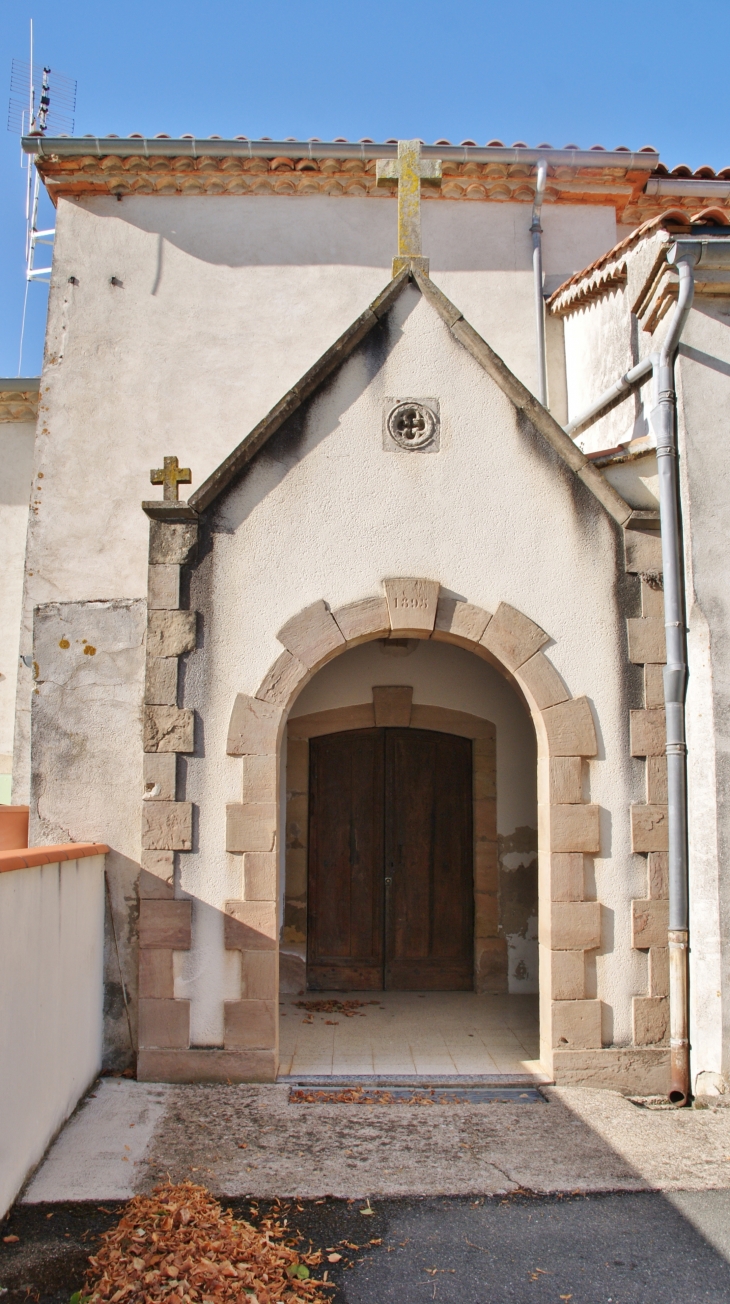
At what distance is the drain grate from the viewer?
544 cm

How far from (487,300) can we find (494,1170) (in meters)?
Result: 7.83

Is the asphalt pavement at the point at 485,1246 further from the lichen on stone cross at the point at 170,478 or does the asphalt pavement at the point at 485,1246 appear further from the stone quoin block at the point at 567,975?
the lichen on stone cross at the point at 170,478

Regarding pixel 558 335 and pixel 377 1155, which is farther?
pixel 558 335

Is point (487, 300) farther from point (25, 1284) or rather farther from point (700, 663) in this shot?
point (25, 1284)

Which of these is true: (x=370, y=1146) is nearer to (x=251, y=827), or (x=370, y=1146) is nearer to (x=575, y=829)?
(x=251, y=827)

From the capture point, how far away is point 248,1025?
5645 mm

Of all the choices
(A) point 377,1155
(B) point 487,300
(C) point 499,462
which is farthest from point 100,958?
(B) point 487,300

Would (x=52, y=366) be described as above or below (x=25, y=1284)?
above

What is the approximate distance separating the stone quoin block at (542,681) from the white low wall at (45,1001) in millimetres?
2817

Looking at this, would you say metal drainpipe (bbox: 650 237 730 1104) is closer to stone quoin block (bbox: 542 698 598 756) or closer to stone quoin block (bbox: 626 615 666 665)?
stone quoin block (bbox: 626 615 666 665)

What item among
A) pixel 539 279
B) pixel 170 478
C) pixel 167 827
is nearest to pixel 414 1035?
pixel 167 827

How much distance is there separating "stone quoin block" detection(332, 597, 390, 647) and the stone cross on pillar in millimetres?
2275

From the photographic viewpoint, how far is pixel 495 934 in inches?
312

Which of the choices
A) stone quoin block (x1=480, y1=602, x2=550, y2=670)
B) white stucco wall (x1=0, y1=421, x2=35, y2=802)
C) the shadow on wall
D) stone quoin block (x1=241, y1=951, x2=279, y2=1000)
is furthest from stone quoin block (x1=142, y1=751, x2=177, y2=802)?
the shadow on wall
